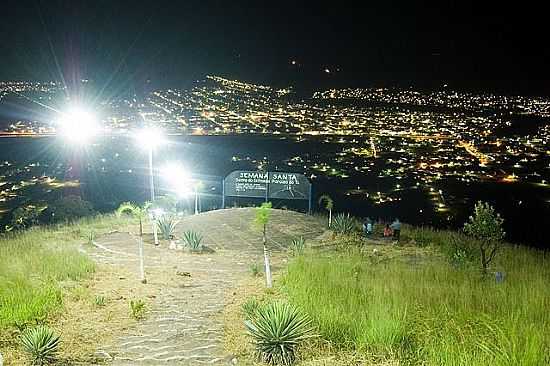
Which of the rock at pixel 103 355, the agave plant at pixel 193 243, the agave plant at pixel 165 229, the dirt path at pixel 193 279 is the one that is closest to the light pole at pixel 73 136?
the dirt path at pixel 193 279

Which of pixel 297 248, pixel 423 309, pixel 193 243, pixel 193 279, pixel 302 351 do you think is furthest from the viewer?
pixel 297 248

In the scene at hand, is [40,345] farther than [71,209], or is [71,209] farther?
[71,209]

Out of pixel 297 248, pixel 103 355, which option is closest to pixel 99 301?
pixel 103 355

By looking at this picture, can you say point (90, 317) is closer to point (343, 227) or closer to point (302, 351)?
point (302, 351)

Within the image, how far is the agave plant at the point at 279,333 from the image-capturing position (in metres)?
7.14

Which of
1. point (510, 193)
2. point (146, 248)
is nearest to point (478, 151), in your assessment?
point (510, 193)

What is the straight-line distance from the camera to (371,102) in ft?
301

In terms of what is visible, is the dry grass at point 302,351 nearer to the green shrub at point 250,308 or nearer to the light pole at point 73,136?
the green shrub at point 250,308

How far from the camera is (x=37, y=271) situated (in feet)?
40.6

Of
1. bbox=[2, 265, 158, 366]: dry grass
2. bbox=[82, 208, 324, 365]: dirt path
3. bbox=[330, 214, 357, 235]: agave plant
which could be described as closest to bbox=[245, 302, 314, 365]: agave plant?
bbox=[82, 208, 324, 365]: dirt path

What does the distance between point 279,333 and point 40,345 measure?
10.6 ft

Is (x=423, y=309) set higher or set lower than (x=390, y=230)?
higher

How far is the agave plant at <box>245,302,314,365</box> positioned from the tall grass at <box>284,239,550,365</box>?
1.83 ft

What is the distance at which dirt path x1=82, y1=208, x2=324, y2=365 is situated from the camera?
25.6 ft
